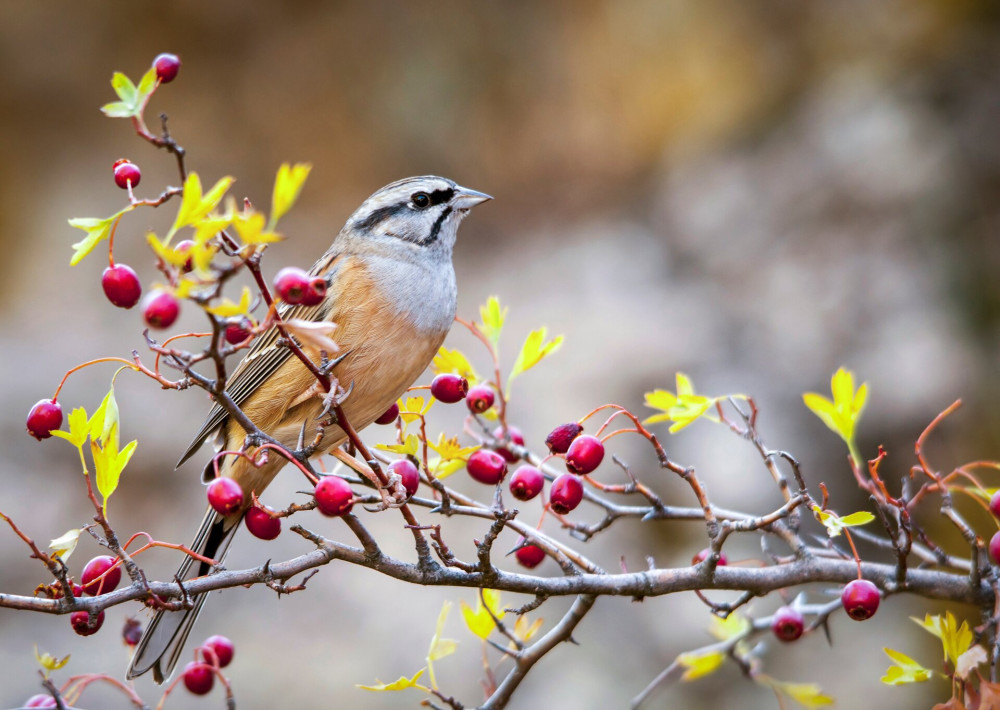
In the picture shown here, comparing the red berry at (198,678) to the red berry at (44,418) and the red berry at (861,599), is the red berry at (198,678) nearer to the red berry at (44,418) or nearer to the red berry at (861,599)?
the red berry at (44,418)

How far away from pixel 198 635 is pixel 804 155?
465 cm

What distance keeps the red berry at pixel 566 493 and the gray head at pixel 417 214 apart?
1.20 metres

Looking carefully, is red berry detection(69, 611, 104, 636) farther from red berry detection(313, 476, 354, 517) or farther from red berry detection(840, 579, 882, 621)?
red berry detection(840, 579, 882, 621)

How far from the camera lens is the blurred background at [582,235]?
16.1ft

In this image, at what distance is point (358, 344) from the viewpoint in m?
2.47

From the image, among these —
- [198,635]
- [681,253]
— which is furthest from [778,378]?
[198,635]

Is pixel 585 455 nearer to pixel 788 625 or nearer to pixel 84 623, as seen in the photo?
pixel 788 625

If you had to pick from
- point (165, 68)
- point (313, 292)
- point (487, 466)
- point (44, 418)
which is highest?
point (165, 68)

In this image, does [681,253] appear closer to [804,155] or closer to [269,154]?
[804,155]

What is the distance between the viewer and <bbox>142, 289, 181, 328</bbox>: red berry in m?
1.27

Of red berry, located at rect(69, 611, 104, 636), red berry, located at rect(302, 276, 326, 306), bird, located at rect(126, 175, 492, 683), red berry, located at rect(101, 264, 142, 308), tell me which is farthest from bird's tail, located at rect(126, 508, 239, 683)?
red berry, located at rect(302, 276, 326, 306)

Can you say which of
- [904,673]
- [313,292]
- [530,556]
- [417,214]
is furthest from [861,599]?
[417,214]

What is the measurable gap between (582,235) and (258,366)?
13.8 ft

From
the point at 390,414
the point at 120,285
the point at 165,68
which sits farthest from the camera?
the point at 390,414
